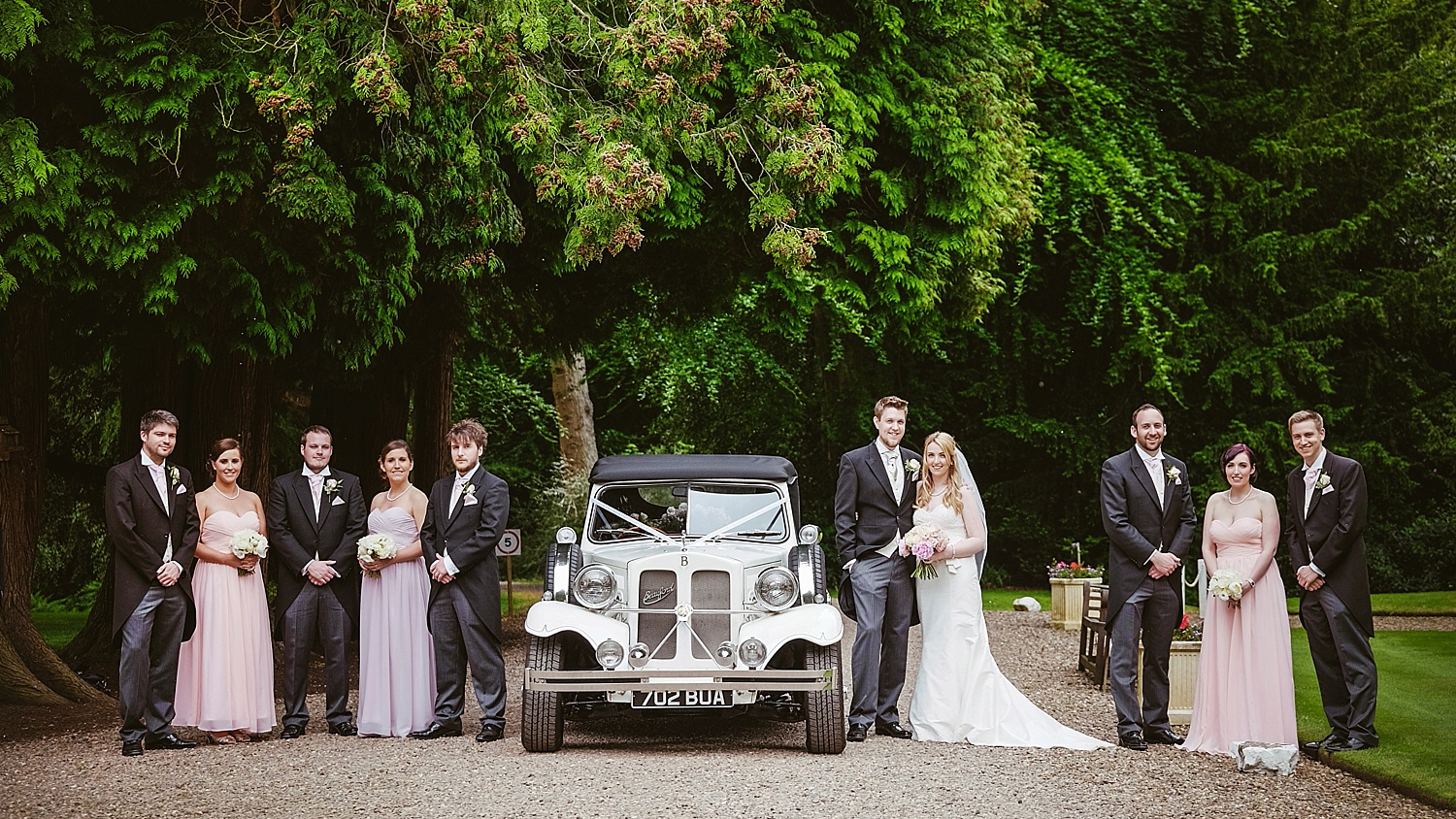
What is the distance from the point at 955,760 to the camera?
8461mm

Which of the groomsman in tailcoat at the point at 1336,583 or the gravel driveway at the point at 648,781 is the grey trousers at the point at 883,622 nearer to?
the gravel driveway at the point at 648,781

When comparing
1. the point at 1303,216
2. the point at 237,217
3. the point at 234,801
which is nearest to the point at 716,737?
the point at 234,801

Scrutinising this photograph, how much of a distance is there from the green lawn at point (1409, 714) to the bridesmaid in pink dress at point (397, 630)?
5963mm

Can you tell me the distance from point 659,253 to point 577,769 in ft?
26.1

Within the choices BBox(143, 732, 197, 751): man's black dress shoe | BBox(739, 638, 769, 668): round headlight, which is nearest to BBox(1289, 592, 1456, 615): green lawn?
BBox(739, 638, 769, 668): round headlight

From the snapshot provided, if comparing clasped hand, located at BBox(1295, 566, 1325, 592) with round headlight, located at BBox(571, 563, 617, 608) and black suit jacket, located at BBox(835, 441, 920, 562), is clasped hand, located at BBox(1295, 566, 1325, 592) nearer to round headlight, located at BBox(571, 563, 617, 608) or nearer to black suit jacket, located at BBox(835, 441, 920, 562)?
black suit jacket, located at BBox(835, 441, 920, 562)

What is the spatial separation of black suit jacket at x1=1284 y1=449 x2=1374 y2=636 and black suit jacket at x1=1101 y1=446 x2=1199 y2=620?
27.3 inches

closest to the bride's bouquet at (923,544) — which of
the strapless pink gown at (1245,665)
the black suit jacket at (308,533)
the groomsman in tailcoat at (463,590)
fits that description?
the strapless pink gown at (1245,665)

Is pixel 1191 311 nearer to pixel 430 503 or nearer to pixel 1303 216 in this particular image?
pixel 1303 216

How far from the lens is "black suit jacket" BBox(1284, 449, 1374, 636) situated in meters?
8.95

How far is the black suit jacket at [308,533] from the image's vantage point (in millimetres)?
9828

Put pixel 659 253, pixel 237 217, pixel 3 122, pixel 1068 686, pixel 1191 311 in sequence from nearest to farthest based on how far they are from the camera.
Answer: pixel 3 122
pixel 237 217
pixel 1068 686
pixel 659 253
pixel 1191 311

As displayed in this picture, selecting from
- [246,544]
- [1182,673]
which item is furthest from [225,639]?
[1182,673]

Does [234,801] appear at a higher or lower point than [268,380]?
lower
